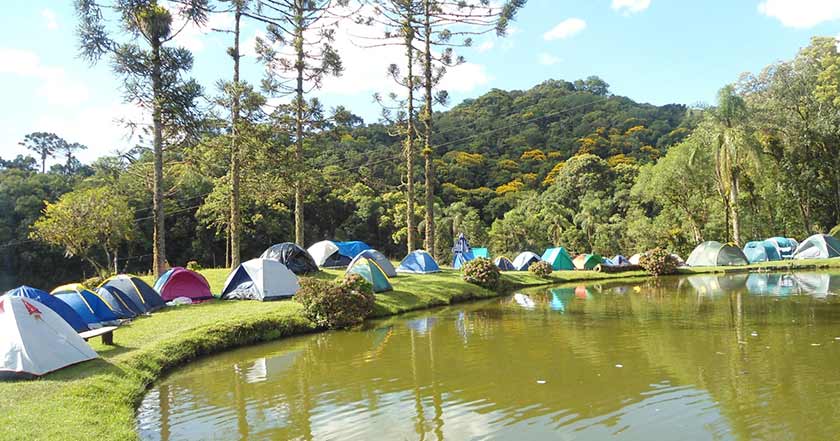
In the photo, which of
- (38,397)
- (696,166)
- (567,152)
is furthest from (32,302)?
(567,152)

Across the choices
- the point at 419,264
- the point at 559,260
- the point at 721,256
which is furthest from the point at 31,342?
the point at 721,256

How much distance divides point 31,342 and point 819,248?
3693cm

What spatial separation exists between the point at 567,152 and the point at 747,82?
26038 millimetres

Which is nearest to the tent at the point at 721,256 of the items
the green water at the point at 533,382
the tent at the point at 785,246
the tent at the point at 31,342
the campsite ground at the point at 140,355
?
the tent at the point at 785,246

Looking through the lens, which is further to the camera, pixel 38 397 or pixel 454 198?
pixel 454 198

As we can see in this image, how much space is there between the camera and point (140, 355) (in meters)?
9.52

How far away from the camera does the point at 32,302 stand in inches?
331

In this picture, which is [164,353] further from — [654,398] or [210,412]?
[654,398]

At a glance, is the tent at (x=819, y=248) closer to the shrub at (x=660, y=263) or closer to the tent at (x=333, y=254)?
the shrub at (x=660, y=263)

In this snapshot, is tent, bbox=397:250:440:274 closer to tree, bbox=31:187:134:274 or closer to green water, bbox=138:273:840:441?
green water, bbox=138:273:840:441

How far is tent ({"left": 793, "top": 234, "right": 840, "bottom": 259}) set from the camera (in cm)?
3089

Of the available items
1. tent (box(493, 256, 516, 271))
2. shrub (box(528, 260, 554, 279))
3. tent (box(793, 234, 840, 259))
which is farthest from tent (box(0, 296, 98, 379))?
tent (box(793, 234, 840, 259))

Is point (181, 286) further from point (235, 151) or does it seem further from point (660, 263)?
point (660, 263)

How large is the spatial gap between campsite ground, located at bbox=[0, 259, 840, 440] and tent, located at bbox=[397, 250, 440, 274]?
10.3 feet
